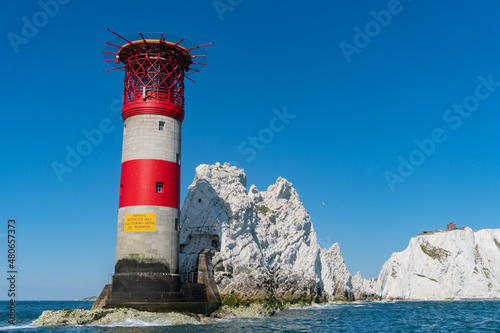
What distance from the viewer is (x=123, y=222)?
109ft

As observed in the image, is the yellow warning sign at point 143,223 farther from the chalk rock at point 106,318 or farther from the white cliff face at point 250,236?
the white cliff face at point 250,236

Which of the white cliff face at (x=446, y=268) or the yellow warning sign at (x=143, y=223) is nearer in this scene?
the yellow warning sign at (x=143, y=223)

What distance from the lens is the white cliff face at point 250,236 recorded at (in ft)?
147

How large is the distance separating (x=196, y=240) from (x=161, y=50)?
19.9m

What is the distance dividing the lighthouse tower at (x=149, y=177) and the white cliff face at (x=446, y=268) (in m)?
105

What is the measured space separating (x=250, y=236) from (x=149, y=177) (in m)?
18.5

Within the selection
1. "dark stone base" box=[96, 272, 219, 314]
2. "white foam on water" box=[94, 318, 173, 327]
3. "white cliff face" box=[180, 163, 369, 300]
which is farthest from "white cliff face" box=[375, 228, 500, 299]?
"white foam on water" box=[94, 318, 173, 327]

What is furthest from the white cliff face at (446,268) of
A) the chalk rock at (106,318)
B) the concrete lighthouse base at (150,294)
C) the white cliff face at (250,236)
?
the chalk rock at (106,318)

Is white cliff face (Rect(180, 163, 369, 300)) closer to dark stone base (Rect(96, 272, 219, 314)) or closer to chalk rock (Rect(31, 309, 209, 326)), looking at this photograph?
dark stone base (Rect(96, 272, 219, 314))

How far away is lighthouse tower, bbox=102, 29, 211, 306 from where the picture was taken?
32.5 meters

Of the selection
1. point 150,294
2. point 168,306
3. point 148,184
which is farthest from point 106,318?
point 148,184

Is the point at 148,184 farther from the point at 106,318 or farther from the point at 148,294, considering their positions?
the point at 106,318

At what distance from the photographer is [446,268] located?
13262 centimetres

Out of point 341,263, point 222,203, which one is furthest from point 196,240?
point 341,263
